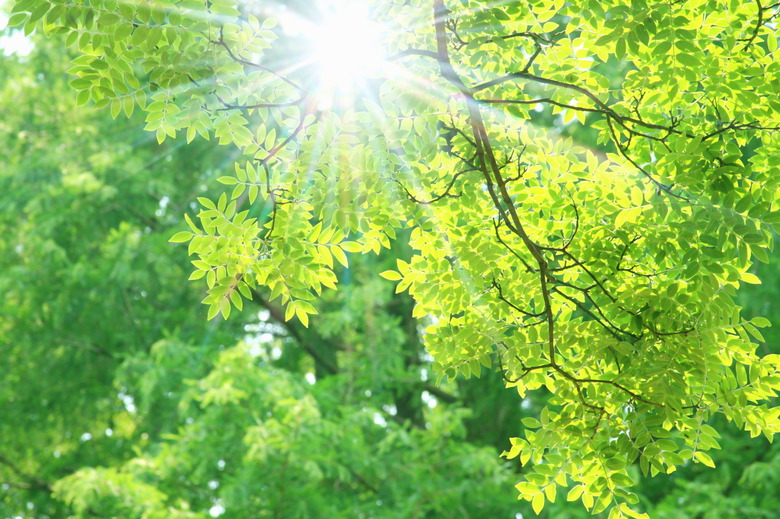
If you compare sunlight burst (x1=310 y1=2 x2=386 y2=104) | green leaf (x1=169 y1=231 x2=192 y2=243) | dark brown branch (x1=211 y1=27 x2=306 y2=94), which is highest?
sunlight burst (x1=310 y1=2 x2=386 y2=104)

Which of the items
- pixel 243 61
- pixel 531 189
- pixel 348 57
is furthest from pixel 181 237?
pixel 531 189

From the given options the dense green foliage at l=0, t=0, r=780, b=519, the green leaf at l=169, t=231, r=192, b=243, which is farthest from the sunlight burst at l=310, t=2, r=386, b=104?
the green leaf at l=169, t=231, r=192, b=243

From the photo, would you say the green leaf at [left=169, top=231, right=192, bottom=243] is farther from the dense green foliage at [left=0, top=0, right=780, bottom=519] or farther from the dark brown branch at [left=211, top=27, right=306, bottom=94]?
the dark brown branch at [left=211, top=27, right=306, bottom=94]

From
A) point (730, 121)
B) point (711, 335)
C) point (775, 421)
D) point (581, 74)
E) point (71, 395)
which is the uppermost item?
point (71, 395)

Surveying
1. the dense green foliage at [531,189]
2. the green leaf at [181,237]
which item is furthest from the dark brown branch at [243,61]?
the green leaf at [181,237]

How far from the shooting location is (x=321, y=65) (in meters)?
2.95

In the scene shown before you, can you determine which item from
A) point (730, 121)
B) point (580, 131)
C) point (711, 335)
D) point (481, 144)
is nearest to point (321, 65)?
point (481, 144)

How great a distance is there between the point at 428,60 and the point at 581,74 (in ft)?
1.84

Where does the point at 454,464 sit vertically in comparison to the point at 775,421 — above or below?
above

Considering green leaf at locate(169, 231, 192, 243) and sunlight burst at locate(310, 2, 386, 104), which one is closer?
green leaf at locate(169, 231, 192, 243)

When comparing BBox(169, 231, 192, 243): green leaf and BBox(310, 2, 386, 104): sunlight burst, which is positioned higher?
BBox(310, 2, 386, 104): sunlight burst

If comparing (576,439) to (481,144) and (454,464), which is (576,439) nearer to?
(481,144)

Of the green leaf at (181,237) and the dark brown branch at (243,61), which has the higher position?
the dark brown branch at (243,61)

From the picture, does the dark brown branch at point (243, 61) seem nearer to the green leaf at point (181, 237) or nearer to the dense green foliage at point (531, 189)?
the dense green foliage at point (531, 189)
